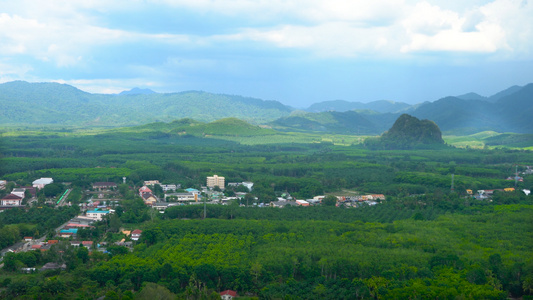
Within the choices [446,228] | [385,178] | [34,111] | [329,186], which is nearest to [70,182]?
[329,186]

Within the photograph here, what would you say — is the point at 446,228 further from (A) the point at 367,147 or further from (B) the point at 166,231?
(A) the point at 367,147

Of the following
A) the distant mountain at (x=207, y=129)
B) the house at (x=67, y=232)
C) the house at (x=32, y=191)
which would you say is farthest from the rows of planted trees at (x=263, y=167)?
the distant mountain at (x=207, y=129)

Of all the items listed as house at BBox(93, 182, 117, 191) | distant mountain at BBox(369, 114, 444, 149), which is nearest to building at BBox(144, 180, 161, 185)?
house at BBox(93, 182, 117, 191)

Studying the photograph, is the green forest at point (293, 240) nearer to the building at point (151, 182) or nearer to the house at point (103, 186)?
the building at point (151, 182)

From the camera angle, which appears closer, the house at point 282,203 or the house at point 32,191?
the house at point 282,203

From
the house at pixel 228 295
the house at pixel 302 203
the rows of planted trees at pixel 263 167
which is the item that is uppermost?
the rows of planted trees at pixel 263 167
